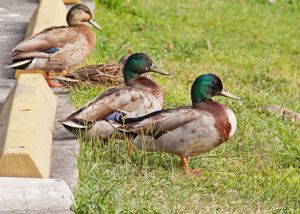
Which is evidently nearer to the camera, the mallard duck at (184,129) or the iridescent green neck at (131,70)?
the mallard duck at (184,129)

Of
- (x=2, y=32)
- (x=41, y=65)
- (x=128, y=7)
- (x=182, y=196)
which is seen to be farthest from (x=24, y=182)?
(x=128, y=7)

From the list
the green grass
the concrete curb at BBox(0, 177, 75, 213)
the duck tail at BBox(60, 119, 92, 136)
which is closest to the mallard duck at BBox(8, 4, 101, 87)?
the green grass

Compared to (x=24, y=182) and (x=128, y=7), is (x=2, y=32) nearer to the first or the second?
(x=128, y=7)

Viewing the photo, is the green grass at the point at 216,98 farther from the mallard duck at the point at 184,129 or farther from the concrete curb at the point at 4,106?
the concrete curb at the point at 4,106

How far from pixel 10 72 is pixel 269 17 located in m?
6.66

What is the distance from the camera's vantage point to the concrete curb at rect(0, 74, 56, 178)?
6531mm

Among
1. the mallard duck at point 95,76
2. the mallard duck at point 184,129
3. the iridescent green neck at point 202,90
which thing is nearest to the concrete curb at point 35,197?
the mallard duck at point 184,129

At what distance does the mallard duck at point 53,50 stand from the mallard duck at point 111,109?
4.69 feet

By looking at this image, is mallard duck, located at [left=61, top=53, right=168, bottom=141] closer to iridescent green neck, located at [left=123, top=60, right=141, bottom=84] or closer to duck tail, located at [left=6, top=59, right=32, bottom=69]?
iridescent green neck, located at [left=123, top=60, right=141, bottom=84]

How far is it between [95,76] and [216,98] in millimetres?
1275

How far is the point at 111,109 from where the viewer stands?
7.69 metres

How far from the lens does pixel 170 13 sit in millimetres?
14891

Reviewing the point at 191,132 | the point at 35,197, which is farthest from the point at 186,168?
the point at 35,197

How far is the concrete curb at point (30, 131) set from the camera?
21.4ft
